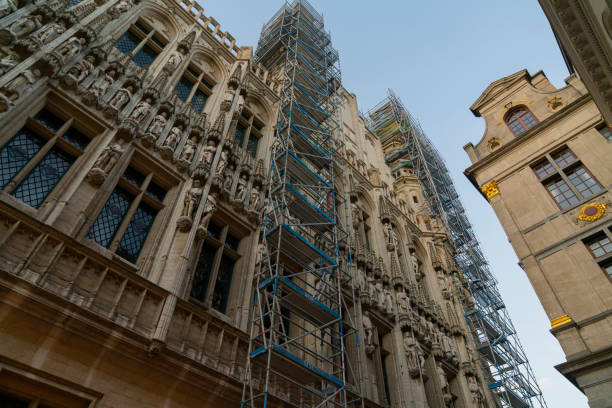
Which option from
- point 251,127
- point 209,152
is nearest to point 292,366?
point 209,152

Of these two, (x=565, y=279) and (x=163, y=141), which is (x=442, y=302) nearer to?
(x=565, y=279)

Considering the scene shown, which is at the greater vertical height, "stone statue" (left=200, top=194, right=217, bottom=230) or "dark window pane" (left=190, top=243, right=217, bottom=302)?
"stone statue" (left=200, top=194, right=217, bottom=230)

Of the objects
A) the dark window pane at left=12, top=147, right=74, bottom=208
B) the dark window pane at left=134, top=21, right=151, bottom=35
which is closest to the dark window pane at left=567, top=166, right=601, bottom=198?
the dark window pane at left=134, top=21, right=151, bottom=35

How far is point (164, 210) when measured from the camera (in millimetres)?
10812

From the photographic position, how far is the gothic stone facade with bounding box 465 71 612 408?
15008mm

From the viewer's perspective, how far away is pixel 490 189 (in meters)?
21.8

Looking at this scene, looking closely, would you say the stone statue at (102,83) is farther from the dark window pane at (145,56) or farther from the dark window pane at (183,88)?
the dark window pane at (183,88)

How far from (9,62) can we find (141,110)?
3217mm

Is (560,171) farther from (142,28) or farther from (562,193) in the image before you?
(142,28)

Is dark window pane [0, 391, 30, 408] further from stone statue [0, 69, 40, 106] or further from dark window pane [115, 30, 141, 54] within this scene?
dark window pane [115, 30, 141, 54]

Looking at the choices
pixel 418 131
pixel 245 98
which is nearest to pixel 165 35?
pixel 245 98

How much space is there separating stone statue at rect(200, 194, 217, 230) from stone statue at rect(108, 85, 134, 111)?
348 centimetres

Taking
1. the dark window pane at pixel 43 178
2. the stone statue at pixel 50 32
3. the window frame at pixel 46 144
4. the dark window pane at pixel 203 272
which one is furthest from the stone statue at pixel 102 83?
the dark window pane at pixel 203 272

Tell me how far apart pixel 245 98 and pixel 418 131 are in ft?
97.4
